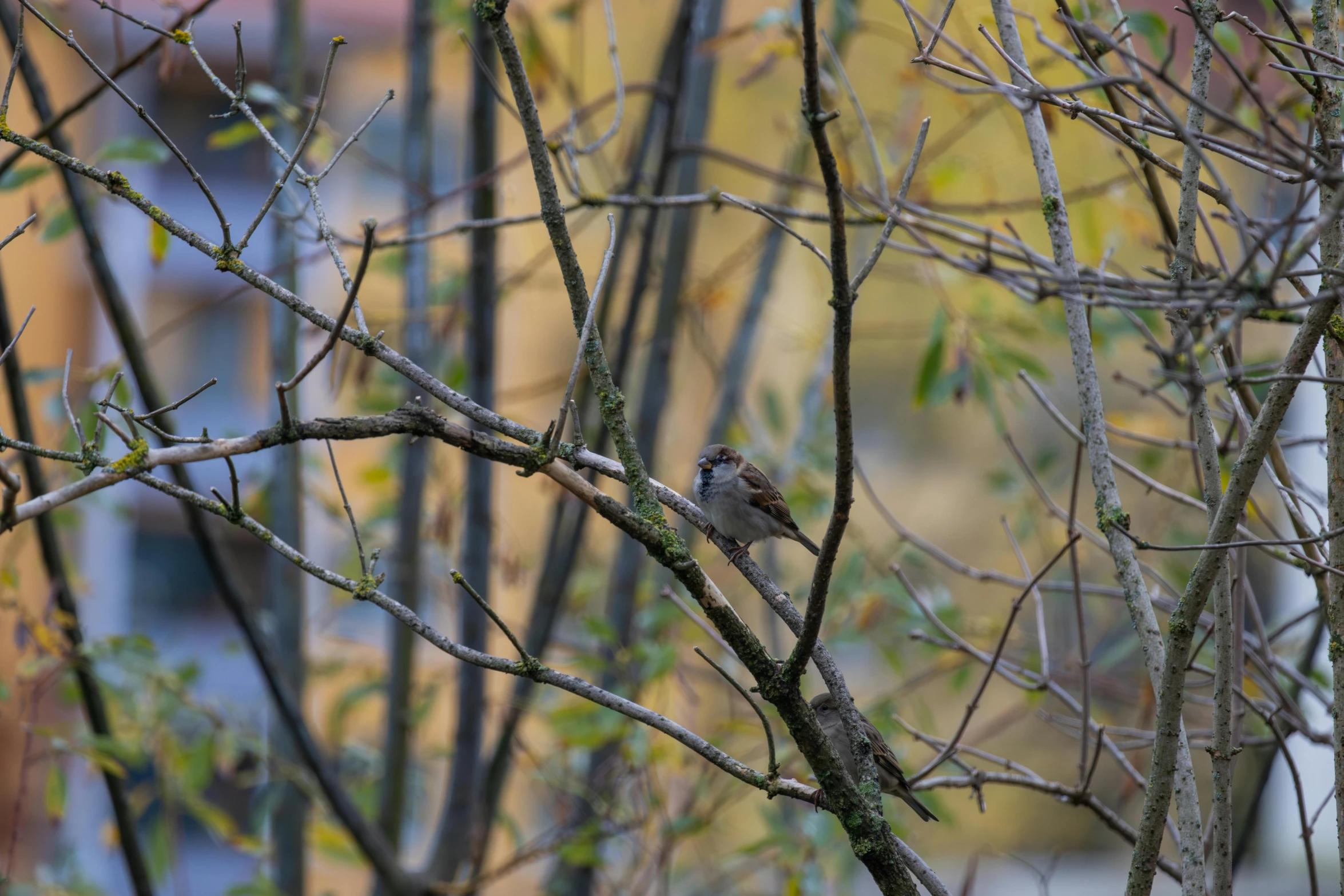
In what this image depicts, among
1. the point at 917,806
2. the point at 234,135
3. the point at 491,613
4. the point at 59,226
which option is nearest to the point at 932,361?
the point at 917,806

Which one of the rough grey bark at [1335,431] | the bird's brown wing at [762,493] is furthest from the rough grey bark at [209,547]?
the rough grey bark at [1335,431]

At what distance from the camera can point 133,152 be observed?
294 centimetres

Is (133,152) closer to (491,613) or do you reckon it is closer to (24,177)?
(24,177)

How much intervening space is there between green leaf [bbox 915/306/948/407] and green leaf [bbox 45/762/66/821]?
2.78m

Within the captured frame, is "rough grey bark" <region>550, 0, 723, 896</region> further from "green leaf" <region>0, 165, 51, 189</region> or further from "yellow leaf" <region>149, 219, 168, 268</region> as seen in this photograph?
"green leaf" <region>0, 165, 51, 189</region>

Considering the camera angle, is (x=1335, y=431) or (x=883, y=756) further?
(x=883, y=756)

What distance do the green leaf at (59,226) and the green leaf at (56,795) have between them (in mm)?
1537

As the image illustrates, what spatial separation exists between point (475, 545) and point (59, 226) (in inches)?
59.1

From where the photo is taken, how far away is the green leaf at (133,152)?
2895 mm

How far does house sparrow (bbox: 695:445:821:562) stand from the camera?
3.80 m

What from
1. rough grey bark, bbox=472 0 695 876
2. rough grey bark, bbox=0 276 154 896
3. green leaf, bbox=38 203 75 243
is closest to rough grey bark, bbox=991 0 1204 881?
rough grey bark, bbox=472 0 695 876

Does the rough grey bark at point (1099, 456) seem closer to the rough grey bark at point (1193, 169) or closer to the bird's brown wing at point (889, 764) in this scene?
the rough grey bark at point (1193, 169)

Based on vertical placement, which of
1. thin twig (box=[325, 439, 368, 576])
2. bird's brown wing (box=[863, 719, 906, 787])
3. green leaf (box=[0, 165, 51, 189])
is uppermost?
green leaf (box=[0, 165, 51, 189])

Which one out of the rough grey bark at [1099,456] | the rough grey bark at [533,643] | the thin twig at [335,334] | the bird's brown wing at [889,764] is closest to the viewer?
the thin twig at [335,334]
